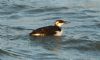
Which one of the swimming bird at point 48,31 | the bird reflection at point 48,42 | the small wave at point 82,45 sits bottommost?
the small wave at point 82,45

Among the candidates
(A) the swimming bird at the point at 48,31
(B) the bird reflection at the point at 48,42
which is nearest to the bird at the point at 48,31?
(A) the swimming bird at the point at 48,31

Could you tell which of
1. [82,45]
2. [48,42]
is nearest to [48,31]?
[48,42]

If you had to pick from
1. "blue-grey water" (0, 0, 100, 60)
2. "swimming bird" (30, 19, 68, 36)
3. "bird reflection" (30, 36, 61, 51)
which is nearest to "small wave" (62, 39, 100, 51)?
"blue-grey water" (0, 0, 100, 60)

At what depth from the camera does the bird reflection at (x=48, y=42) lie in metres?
15.3

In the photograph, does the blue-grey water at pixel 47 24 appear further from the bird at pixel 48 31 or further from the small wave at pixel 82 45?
the bird at pixel 48 31

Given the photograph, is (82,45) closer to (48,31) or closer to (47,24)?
(48,31)

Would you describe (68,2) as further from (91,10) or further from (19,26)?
(19,26)

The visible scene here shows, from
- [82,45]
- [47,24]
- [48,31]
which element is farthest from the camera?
[47,24]

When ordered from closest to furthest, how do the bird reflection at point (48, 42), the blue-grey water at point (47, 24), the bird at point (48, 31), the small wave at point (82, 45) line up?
the blue-grey water at point (47, 24) < the small wave at point (82, 45) < the bird reflection at point (48, 42) < the bird at point (48, 31)

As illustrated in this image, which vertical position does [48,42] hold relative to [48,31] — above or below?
below

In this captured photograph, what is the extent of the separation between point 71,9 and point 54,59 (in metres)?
7.07

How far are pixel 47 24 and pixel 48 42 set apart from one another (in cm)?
254

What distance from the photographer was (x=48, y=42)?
1585 centimetres

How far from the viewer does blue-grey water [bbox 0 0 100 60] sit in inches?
567
